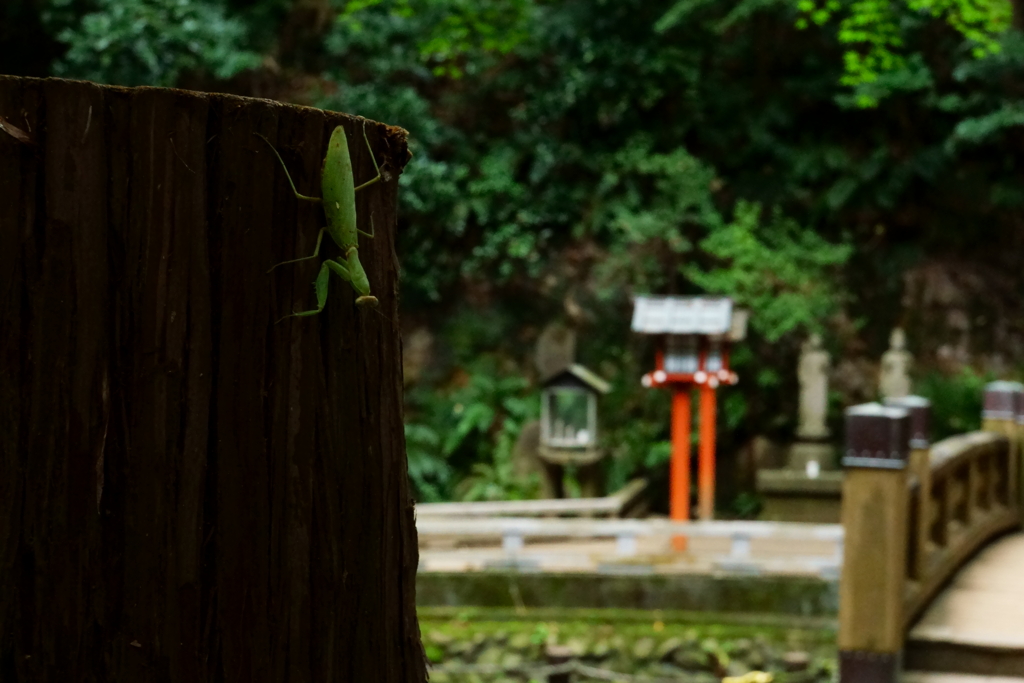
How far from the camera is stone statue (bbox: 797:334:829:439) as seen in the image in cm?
1129

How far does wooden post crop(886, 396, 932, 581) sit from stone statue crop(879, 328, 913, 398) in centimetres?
568

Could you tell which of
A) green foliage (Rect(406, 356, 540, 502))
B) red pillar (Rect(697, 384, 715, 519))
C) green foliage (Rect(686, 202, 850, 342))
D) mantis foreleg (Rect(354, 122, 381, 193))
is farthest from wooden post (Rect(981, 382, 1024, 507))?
mantis foreleg (Rect(354, 122, 381, 193))

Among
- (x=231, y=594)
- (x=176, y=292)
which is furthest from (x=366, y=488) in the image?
(x=176, y=292)

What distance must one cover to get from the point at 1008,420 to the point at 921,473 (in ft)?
7.84

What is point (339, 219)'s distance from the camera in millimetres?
1195

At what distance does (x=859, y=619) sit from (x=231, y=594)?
416 centimetres

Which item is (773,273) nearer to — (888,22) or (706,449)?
(706,449)

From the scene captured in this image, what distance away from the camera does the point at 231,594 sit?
1.14 meters

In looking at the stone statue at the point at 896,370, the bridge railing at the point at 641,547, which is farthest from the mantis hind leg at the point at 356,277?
the stone statue at the point at 896,370

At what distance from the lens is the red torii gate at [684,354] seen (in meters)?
9.74

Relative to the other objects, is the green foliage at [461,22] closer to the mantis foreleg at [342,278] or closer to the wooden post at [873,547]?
the wooden post at [873,547]

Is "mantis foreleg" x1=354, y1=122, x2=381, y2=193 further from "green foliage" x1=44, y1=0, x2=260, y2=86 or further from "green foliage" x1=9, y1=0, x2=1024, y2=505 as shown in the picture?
"green foliage" x1=44, y1=0, x2=260, y2=86

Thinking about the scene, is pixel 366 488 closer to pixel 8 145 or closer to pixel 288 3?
pixel 8 145

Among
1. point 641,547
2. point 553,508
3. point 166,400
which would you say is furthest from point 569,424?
point 166,400
